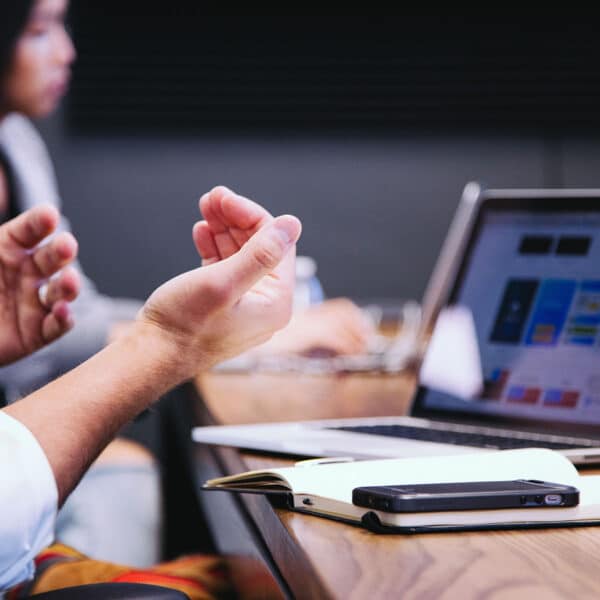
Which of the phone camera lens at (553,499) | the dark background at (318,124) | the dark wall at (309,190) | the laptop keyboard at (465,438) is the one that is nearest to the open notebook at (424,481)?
the phone camera lens at (553,499)

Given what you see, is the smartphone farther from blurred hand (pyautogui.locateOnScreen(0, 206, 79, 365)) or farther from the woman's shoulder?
the woman's shoulder

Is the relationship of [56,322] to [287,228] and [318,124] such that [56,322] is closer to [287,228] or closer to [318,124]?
[287,228]

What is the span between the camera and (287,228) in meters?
0.84

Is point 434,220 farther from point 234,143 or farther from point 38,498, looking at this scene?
point 38,498

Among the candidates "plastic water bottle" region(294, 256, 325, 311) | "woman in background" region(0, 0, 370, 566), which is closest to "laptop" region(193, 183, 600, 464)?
"woman in background" region(0, 0, 370, 566)

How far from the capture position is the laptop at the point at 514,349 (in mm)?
1039

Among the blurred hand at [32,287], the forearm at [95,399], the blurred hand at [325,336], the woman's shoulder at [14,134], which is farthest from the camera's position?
the woman's shoulder at [14,134]

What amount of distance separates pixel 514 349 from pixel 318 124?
8.54 ft

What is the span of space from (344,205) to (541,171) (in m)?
0.79

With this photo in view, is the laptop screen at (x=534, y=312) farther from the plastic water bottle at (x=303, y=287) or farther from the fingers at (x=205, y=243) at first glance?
the plastic water bottle at (x=303, y=287)

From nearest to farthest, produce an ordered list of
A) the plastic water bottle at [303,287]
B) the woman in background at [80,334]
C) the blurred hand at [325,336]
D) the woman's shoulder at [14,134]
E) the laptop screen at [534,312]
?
1. the laptop screen at [534,312]
2. the woman in background at [80,334]
3. the blurred hand at [325,336]
4. the plastic water bottle at [303,287]
5. the woman's shoulder at [14,134]

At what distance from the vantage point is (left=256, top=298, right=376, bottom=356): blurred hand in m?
1.88

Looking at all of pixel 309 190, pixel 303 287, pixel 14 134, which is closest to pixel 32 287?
pixel 303 287

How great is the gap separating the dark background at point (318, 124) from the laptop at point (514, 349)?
239cm
